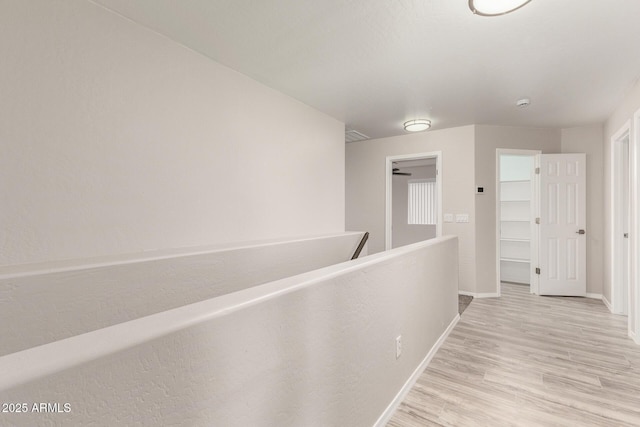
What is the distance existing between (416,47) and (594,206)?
378cm

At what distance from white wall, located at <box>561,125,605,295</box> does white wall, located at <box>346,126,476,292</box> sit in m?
1.57

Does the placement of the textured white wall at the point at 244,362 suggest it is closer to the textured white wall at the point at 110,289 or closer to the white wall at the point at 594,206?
the textured white wall at the point at 110,289

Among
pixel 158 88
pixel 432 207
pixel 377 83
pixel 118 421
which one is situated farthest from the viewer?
pixel 432 207

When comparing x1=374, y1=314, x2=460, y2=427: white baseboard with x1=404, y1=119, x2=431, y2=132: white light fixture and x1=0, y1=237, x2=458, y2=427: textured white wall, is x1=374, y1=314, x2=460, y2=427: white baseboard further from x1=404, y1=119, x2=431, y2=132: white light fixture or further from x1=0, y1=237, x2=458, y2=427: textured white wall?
x1=404, y1=119, x2=431, y2=132: white light fixture

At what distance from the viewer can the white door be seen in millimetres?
4340

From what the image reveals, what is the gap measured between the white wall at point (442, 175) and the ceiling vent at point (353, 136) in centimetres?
14

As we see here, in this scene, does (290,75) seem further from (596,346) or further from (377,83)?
(596,346)

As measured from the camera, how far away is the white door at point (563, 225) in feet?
14.2

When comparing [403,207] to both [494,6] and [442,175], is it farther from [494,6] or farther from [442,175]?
[494,6]

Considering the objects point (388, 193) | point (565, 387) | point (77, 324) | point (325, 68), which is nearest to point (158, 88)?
point (325, 68)

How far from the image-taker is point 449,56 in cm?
250

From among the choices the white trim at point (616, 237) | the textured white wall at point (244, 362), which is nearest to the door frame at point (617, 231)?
the white trim at point (616, 237)

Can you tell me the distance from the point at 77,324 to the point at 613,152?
16.9ft

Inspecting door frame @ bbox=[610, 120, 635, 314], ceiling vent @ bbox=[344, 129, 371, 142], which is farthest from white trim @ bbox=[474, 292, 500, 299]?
ceiling vent @ bbox=[344, 129, 371, 142]
